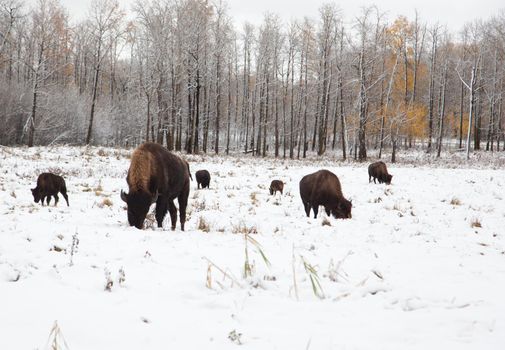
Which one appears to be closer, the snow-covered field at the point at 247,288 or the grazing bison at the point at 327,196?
the snow-covered field at the point at 247,288

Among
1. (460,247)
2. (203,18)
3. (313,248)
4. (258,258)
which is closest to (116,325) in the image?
(258,258)

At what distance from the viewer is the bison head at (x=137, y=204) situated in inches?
264

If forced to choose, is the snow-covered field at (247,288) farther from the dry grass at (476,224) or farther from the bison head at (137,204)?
the dry grass at (476,224)

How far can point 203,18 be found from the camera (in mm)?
30703

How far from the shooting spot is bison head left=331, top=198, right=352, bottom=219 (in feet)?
33.3

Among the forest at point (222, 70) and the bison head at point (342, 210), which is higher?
the forest at point (222, 70)

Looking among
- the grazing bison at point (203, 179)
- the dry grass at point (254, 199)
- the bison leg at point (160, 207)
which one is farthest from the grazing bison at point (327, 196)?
the grazing bison at point (203, 179)

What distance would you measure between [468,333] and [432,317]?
341 millimetres

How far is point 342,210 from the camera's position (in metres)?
10.2

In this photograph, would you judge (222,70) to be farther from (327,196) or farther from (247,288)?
(247,288)

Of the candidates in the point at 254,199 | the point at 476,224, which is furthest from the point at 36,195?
the point at 476,224

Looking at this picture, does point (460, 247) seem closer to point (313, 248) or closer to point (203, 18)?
point (313, 248)

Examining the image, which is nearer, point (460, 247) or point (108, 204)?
point (460, 247)

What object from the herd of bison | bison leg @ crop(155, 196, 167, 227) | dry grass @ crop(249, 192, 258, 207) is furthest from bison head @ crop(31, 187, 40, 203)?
dry grass @ crop(249, 192, 258, 207)
